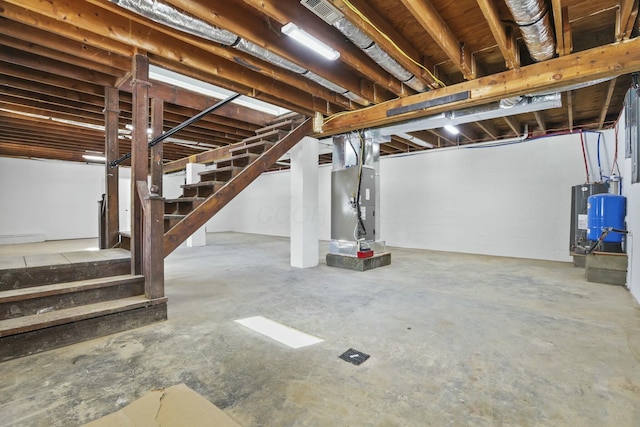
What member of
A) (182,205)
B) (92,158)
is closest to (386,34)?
(182,205)

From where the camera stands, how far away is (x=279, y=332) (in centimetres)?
255

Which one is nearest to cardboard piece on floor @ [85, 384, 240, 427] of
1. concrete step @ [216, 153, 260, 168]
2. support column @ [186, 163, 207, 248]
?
concrete step @ [216, 153, 260, 168]

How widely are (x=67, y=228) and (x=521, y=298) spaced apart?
36.7ft

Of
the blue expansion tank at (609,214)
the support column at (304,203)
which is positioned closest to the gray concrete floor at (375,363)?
the blue expansion tank at (609,214)

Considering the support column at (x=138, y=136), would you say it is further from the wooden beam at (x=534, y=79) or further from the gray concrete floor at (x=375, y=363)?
the wooden beam at (x=534, y=79)

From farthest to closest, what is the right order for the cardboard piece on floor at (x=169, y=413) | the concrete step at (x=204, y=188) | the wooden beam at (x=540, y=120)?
the wooden beam at (x=540, y=120) < the concrete step at (x=204, y=188) < the cardboard piece on floor at (x=169, y=413)

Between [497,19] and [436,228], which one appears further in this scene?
[436,228]

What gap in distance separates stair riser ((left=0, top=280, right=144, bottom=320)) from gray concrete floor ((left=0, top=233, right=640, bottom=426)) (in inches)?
15.5

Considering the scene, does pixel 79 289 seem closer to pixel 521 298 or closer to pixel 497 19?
pixel 497 19

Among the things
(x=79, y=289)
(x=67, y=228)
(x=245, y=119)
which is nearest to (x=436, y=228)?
(x=245, y=119)

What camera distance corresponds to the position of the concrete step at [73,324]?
81.4 inches

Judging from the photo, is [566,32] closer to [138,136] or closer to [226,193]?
[226,193]

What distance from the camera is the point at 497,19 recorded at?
91.4 inches

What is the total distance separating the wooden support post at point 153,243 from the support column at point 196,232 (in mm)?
5109
